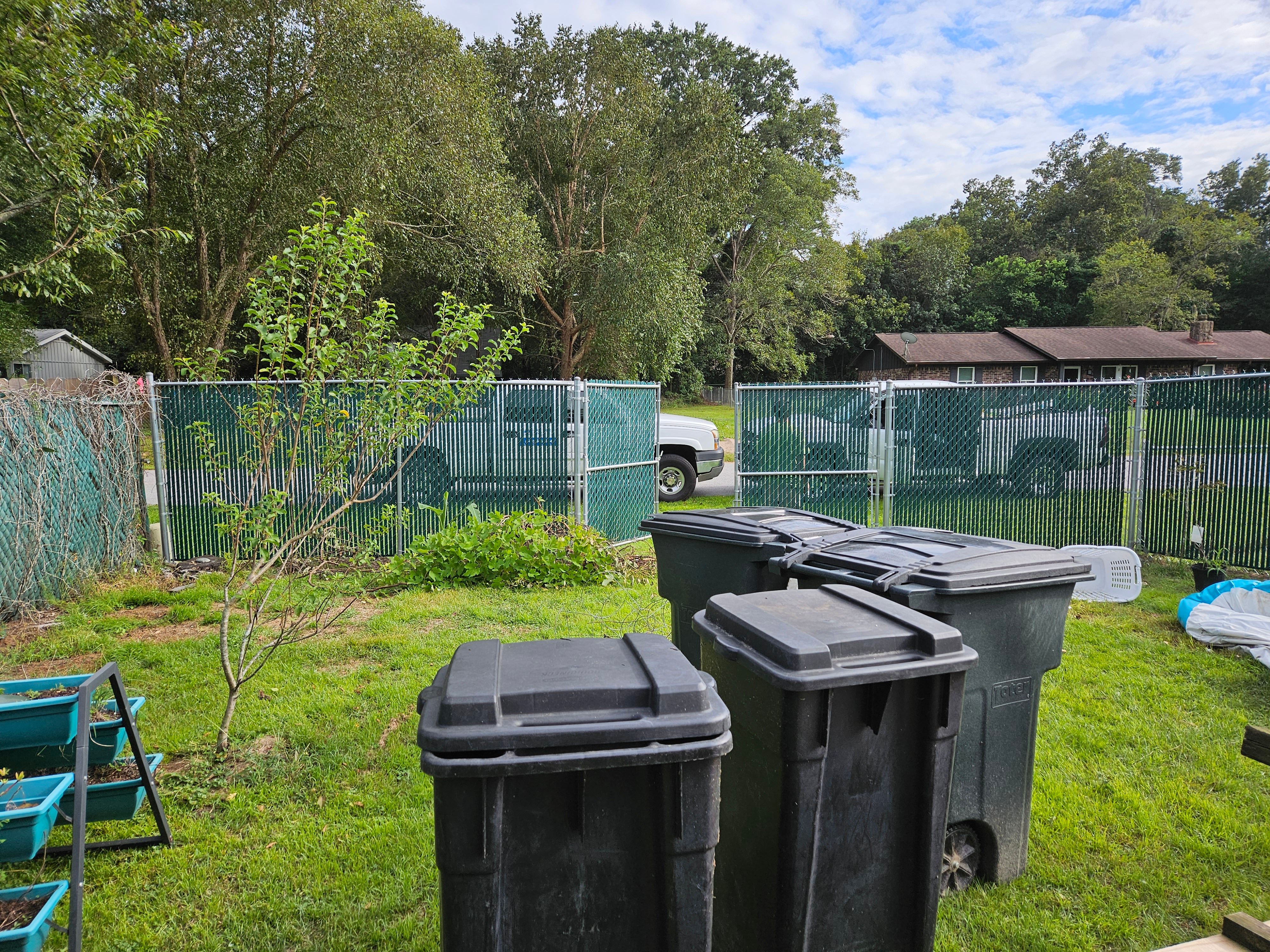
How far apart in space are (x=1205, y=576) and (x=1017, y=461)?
2270 millimetres

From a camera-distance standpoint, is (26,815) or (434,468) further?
(434,468)

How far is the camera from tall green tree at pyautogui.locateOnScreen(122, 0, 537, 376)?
14414 mm

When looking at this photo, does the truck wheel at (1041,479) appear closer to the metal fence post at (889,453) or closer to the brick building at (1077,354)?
the metal fence post at (889,453)

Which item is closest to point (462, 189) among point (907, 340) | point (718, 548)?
point (718, 548)

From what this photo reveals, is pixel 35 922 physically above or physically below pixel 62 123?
below

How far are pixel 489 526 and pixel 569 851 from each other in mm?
6232

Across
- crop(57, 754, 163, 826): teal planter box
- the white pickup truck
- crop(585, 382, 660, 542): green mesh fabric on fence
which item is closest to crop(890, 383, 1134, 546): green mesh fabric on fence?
crop(585, 382, 660, 542): green mesh fabric on fence

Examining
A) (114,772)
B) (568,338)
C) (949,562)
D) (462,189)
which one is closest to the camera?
(949,562)

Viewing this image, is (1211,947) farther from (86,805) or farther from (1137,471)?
(1137,471)

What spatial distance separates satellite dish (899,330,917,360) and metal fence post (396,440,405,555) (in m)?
36.0

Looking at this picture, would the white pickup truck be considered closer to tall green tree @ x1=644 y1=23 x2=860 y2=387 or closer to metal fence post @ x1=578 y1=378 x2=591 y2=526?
metal fence post @ x1=578 y1=378 x2=591 y2=526

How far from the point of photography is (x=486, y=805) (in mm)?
1681

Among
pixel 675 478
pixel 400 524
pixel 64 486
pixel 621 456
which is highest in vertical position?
pixel 621 456

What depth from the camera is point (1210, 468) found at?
25.4ft
